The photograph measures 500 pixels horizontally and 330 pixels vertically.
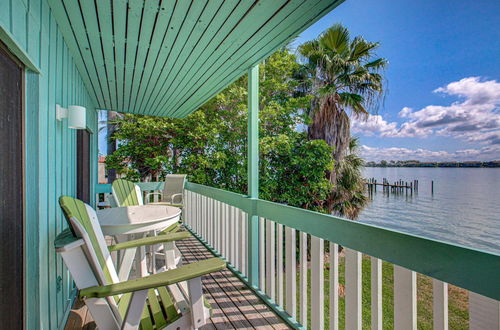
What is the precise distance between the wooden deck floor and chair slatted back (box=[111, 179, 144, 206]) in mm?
1198

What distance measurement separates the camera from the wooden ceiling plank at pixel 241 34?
1934 millimetres

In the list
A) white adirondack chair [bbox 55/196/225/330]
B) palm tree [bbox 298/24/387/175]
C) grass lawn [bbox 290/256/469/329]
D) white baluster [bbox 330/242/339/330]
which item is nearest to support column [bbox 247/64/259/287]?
white baluster [bbox 330/242/339/330]

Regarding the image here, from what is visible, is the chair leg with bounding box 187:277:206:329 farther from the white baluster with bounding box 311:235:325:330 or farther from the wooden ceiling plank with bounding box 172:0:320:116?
the wooden ceiling plank with bounding box 172:0:320:116

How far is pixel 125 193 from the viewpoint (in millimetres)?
3545

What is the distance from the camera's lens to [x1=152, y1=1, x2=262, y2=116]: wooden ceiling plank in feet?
6.54

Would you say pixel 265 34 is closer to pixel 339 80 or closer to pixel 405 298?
pixel 405 298

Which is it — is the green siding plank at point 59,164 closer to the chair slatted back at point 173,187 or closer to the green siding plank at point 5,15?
the green siding plank at point 5,15

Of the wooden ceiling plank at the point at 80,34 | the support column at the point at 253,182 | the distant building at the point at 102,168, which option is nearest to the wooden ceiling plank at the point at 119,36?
the wooden ceiling plank at the point at 80,34

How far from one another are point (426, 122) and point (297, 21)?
15.1 m

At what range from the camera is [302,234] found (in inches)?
80.6

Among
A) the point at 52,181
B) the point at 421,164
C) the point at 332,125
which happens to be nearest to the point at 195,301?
the point at 52,181

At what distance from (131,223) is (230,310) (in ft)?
3.74

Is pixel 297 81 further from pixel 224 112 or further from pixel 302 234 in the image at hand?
pixel 302 234

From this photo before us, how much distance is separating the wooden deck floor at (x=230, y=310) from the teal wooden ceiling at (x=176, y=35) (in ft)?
7.59
